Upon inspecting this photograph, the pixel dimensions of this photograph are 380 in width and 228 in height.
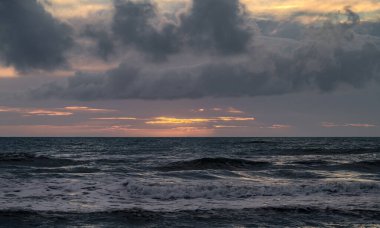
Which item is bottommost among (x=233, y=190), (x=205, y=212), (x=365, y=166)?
(x=205, y=212)

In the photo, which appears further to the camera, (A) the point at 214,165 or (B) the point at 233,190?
(A) the point at 214,165

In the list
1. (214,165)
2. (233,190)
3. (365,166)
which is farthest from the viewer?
(214,165)

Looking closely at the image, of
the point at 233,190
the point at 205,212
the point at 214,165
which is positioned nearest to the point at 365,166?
the point at 214,165

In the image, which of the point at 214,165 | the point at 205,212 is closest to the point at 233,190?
the point at 205,212

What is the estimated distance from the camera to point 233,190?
22.0 m

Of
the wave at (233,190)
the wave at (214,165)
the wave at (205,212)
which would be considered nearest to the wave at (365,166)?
the wave at (214,165)

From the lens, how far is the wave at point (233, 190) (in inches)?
832

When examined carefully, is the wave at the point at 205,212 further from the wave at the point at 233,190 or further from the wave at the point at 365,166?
the wave at the point at 365,166

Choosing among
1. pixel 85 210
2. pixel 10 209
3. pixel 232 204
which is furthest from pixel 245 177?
pixel 10 209

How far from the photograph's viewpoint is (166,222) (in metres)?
14.6

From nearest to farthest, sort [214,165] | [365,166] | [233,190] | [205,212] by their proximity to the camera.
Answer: [205,212] → [233,190] → [365,166] → [214,165]

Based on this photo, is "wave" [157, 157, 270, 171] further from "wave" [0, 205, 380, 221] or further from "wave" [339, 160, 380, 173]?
"wave" [0, 205, 380, 221]

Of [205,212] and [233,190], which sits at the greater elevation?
[233,190]

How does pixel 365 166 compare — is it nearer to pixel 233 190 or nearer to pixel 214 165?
pixel 214 165
